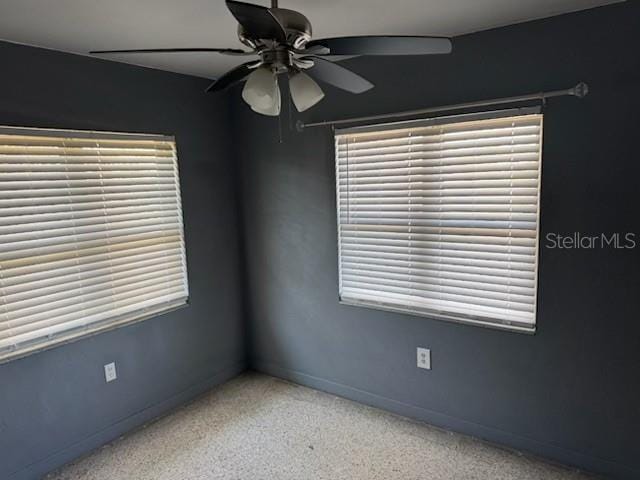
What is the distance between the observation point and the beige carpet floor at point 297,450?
226 centimetres

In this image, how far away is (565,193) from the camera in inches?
82.1

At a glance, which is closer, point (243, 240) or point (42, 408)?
point (42, 408)

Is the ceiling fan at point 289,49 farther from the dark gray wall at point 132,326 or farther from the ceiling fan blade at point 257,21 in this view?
the dark gray wall at point 132,326

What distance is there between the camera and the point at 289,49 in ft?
4.33

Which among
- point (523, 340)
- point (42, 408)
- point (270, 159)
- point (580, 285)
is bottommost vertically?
point (42, 408)

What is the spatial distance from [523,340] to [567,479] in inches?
27.7

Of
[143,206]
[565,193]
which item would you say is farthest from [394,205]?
[143,206]

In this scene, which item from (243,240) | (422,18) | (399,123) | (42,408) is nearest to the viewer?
(422,18)

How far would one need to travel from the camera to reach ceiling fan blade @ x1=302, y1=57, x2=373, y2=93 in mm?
1516

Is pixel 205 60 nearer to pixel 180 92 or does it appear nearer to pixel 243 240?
pixel 180 92

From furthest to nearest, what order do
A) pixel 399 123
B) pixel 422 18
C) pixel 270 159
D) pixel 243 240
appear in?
pixel 243 240, pixel 270 159, pixel 399 123, pixel 422 18

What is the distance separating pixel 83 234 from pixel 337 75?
1.75 metres

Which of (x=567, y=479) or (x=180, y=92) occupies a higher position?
(x=180, y=92)

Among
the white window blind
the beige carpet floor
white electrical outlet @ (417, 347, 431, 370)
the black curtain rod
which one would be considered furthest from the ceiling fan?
the beige carpet floor
